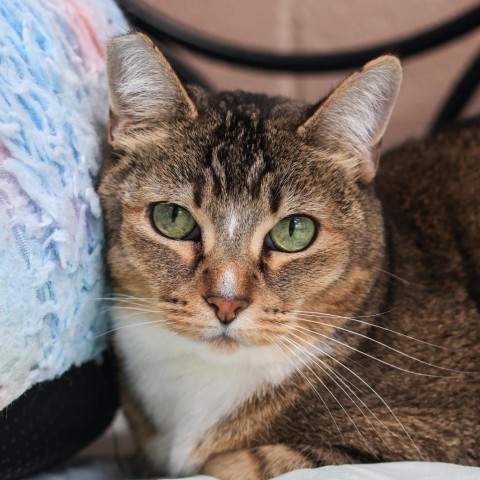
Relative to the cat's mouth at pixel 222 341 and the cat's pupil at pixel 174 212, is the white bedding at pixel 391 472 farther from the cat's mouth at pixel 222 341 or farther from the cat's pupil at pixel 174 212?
the cat's pupil at pixel 174 212

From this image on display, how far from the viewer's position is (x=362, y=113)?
1120mm

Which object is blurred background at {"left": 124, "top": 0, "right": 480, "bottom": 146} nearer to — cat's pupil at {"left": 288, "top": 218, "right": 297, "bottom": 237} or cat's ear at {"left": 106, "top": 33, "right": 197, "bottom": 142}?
cat's ear at {"left": 106, "top": 33, "right": 197, "bottom": 142}

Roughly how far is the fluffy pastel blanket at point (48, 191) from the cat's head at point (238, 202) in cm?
6

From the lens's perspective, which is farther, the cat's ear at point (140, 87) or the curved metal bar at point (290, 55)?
the curved metal bar at point (290, 55)

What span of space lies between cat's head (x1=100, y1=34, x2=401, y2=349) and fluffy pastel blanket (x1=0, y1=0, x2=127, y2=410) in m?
0.06

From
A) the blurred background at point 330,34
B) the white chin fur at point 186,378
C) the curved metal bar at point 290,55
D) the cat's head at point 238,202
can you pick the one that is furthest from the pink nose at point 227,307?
the blurred background at point 330,34

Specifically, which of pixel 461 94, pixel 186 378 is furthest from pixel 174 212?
pixel 461 94

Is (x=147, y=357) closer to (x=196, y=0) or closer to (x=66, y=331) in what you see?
(x=66, y=331)

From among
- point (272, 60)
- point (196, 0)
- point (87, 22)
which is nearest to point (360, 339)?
point (87, 22)

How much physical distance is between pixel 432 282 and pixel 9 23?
0.83m

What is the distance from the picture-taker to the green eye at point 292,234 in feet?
3.56

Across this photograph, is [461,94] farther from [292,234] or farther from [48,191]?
[48,191]

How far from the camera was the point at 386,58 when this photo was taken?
105 centimetres

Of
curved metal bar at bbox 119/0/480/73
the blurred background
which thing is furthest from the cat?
the blurred background
